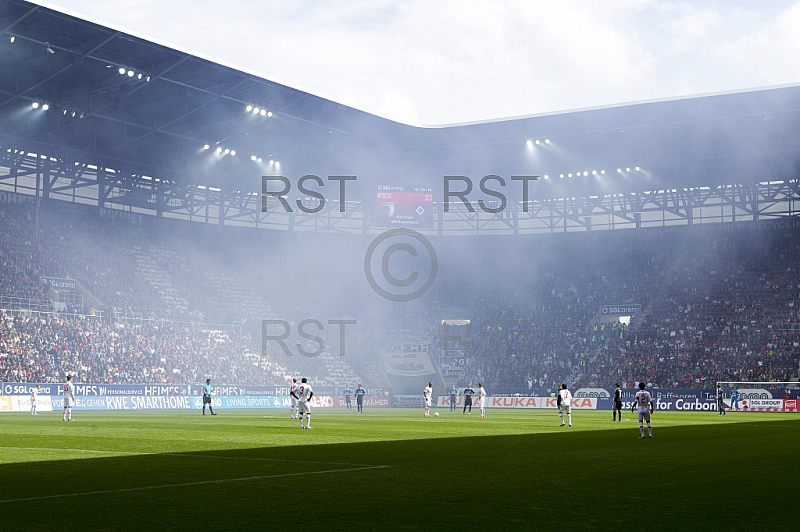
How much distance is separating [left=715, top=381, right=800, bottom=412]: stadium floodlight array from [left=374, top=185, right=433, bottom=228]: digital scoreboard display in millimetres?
24683

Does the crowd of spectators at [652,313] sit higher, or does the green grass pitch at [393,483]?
the crowd of spectators at [652,313]

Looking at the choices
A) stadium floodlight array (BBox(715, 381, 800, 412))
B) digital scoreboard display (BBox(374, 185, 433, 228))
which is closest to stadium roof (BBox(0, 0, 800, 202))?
digital scoreboard display (BBox(374, 185, 433, 228))

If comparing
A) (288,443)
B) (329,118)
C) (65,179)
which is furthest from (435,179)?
(288,443)

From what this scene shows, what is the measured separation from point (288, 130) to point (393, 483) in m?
53.6

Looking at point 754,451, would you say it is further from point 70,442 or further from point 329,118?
point 329,118

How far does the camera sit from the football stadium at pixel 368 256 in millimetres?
51000

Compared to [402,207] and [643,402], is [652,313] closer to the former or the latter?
[402,207]

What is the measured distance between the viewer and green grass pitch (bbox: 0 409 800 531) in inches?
394

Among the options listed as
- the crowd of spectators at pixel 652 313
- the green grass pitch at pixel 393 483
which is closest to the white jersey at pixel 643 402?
the green grass pitch at pixel 393 483

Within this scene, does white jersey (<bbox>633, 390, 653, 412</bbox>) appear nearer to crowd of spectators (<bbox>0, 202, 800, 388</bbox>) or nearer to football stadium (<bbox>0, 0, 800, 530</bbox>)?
football stadium (<bbox>0, 0, 800, 530</bbox>)

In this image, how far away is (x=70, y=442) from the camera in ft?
72.9

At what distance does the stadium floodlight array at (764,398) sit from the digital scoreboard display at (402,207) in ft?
81.0

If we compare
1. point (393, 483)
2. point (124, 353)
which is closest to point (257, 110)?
point (124, 353)

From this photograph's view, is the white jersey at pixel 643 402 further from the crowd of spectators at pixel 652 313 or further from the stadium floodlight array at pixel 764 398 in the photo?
the crowd of spectators at pixel 652 313
